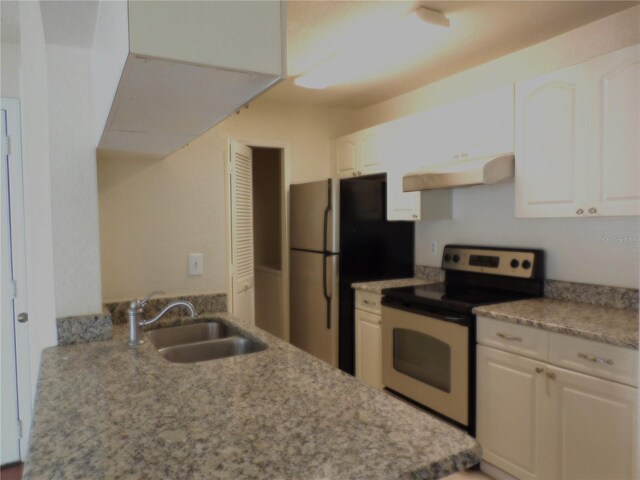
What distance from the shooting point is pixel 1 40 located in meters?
2.39

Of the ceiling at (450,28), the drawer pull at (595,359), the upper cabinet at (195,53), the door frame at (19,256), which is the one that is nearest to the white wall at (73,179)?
the upper cabinet at (195,53)

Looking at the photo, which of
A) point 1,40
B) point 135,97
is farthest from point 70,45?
point 1,40

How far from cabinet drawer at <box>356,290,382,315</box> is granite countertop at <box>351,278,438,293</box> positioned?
0.04 meters

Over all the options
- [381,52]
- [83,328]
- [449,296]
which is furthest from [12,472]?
[381,52]

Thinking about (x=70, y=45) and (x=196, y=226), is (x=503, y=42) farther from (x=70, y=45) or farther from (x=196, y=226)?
(x=70, y=45)

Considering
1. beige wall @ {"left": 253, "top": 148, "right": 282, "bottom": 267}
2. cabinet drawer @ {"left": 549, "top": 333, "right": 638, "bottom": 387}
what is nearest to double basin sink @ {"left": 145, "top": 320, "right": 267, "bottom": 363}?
cabinet drawer @ {"left": 549, "top": 333, "right": 638, "bottom": 387}

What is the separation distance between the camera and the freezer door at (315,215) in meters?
3.23

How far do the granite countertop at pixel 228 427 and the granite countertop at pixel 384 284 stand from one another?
5.57 feet

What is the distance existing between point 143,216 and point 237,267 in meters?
0.96

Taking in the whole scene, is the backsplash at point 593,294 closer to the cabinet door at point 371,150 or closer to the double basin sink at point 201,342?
the cabinet door at point 371,150

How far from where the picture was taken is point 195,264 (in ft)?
7.62

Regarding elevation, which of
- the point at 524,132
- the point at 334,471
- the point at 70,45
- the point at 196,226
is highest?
the point at 70,45

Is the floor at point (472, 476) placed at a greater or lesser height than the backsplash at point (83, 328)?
lesser

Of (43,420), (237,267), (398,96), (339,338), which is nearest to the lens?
(43,420)
